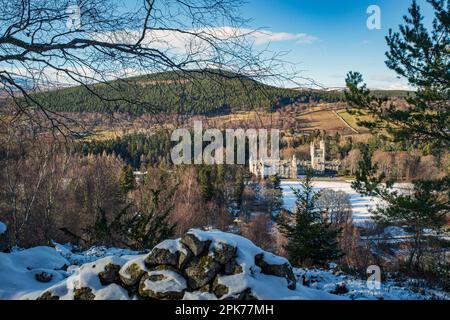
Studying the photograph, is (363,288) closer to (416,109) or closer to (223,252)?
(223,252)

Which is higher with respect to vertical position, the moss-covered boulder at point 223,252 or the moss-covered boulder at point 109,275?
the moss-covered boulder at point 223,252

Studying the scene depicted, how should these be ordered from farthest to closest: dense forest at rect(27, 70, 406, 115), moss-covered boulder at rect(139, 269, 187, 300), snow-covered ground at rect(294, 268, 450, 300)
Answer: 1. snow-covered ground at rect(294, 268, 450, 300)
2. moss-covered boulder at rect(139, 269, 187, 300)
3. dense forest at rect(27, 70, 406, 115)

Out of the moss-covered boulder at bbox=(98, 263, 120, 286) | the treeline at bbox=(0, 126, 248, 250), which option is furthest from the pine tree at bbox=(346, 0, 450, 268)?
the moss-covered boulder at bbox=(98, 263, 120, 286)

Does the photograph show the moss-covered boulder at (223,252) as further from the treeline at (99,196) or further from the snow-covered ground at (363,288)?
the snow-covered ground at (363,288)

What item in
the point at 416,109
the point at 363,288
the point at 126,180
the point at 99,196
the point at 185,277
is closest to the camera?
the point at 185,277

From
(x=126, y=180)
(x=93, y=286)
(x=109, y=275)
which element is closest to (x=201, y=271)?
(x=109, y=275)

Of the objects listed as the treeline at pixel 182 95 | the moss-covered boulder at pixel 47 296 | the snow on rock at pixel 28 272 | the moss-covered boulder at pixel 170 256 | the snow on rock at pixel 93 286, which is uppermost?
the treeline at pixel 182 95

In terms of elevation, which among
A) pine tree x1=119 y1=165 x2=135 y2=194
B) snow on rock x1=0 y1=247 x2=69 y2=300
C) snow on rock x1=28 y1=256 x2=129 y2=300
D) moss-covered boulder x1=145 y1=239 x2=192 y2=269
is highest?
moss-covered boulder x1=145 y1=239 x2=192 y2=269

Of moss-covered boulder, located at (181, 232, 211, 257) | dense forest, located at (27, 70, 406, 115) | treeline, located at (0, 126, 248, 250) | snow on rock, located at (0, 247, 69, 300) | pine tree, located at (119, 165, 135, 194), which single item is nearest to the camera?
dense forest, located at (27, 70, 406, 115)

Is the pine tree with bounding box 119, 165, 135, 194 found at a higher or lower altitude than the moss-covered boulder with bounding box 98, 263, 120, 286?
lower

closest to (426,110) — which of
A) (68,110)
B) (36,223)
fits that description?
(68,110)

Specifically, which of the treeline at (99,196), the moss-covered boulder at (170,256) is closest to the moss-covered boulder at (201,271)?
the moss-covered boulder at (170,256)

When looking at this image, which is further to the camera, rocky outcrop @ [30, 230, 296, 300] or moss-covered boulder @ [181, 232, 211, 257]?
moss-covered boulder @ [181, 232, 211, 257]

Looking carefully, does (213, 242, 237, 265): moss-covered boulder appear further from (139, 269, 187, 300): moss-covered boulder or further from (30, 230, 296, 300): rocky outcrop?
(139, 269, 187, 300): moss-covered boulder
